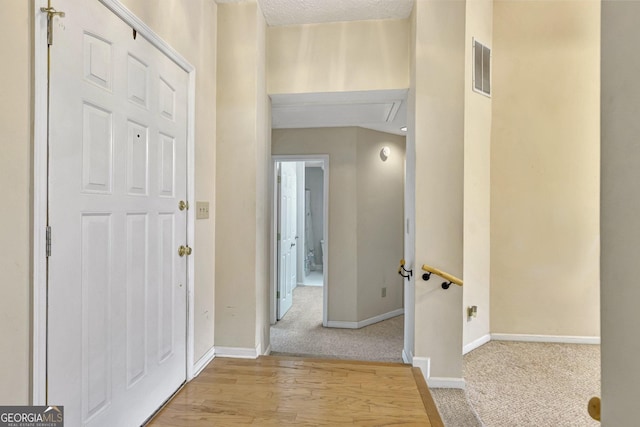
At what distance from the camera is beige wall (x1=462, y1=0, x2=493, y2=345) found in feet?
9.34

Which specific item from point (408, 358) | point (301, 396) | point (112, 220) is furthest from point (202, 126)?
point (408, 358)

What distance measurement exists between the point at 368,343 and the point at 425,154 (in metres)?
2.04

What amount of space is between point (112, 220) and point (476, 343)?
314cm

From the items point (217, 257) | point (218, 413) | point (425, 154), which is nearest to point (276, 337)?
point (217, 257)

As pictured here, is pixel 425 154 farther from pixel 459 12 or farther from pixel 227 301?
pixel 227 301

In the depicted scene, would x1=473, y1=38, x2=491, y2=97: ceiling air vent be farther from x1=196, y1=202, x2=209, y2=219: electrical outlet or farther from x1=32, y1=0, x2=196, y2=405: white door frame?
x1=32, y1=0, x2=196, y2=405: white door frame

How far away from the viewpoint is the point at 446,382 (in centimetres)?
227

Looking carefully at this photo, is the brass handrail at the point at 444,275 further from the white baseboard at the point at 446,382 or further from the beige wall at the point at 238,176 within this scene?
the beige wall at the point at 238,176

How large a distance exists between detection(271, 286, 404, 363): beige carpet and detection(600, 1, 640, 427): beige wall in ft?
7.95

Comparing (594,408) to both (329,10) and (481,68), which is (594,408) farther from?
(481,68)

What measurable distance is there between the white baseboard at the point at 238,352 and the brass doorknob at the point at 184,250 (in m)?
0.90

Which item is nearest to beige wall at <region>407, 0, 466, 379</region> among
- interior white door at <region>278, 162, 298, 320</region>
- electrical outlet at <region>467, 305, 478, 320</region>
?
electrical outlet at <region>467, 305, 478, 320</region>

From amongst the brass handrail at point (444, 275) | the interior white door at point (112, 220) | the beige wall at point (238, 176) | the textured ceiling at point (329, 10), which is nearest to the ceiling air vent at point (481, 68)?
the textured ceiling at point (329, 10)

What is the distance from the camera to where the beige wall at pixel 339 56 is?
8.38ft
